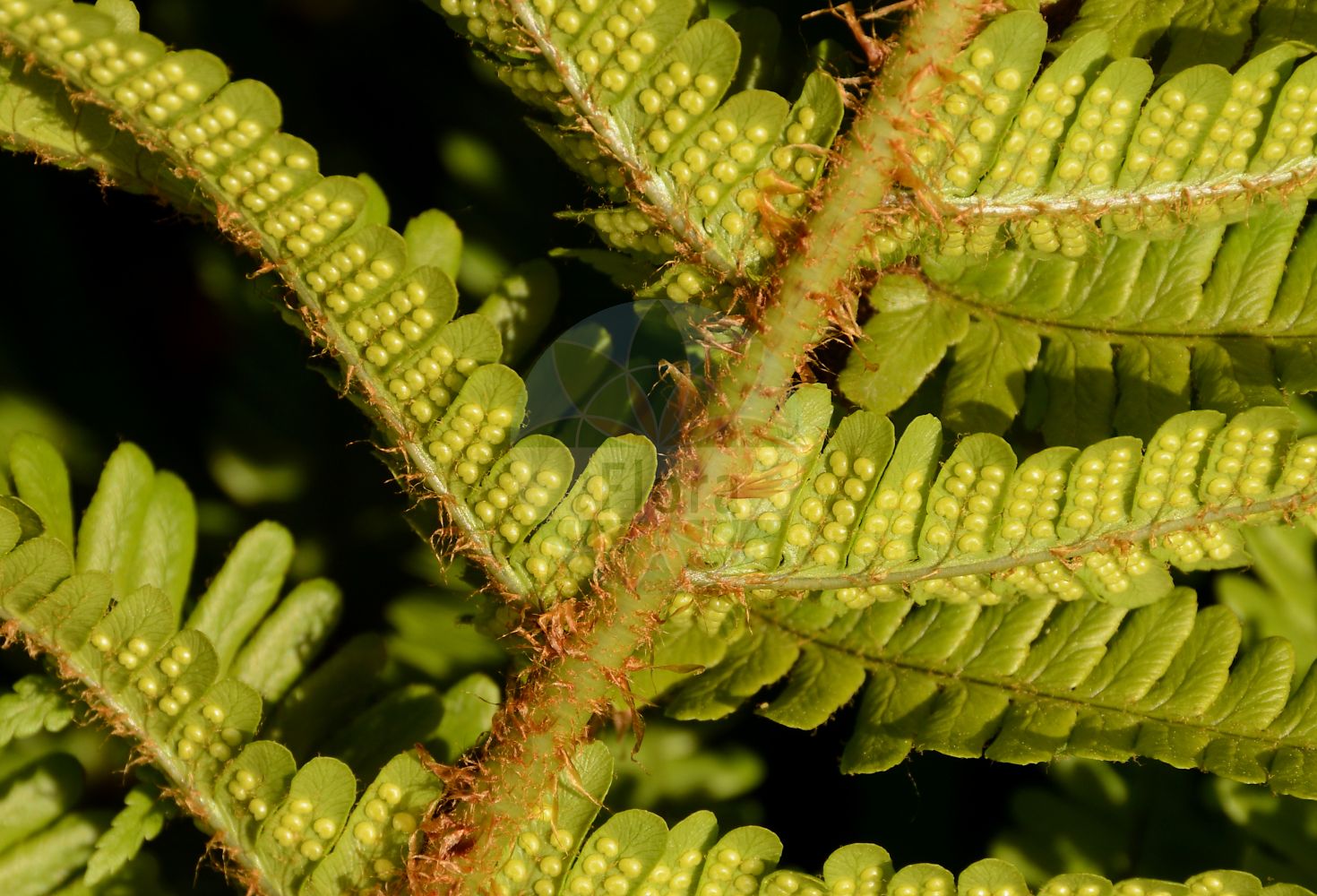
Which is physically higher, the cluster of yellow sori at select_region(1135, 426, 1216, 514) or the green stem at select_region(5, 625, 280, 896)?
the cluster of yellow sori at select_region(1135, 426, 1216, 514)

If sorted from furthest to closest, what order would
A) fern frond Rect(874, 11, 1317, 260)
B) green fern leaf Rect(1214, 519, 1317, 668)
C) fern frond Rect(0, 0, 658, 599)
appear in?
1. green fern leaf Rect(1214, 519, 1317, 668)
2. fern frond Rect(874, 11, 1317, 260)
3. fern frond Rect(0, 0, 658, 599)

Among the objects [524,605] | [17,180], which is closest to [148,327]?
[17,180]

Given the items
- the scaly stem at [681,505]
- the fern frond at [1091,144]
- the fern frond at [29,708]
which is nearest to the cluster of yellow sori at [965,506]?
the scaly stem at [681,505]

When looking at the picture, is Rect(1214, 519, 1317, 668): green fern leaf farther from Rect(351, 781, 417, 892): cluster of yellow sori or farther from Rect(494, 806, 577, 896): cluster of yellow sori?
Rect(351, 781, 417, 892): cluster of yellow sori
